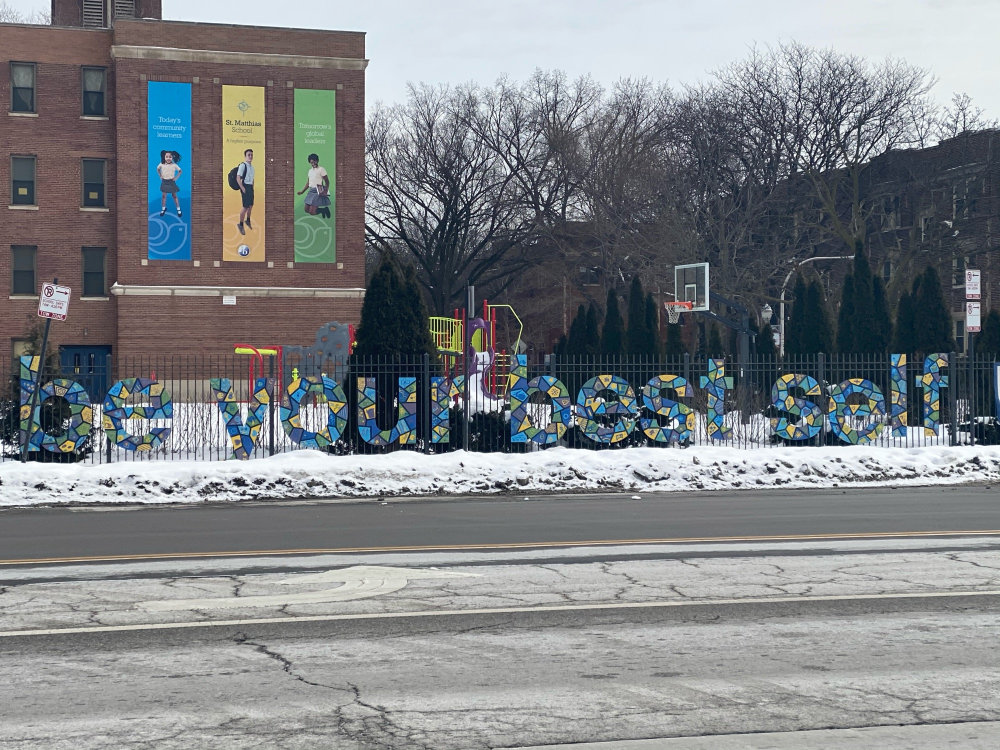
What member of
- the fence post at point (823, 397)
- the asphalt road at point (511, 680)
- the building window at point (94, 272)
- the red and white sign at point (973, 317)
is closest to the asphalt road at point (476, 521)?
the asphalt road at point (511, 680)

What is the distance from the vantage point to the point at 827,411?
990 inches

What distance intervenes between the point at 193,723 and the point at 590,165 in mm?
51626

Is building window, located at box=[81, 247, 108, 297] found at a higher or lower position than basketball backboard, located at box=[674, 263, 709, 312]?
higher

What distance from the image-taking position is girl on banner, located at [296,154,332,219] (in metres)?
45.9

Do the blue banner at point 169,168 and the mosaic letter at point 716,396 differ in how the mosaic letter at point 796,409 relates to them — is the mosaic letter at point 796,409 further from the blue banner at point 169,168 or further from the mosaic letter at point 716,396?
the blue banner at point 169,168

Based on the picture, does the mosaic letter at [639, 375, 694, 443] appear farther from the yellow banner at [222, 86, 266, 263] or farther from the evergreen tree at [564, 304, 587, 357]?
the yellow banner at [222, 86, 266, 263]

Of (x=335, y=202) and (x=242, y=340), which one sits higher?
(x=335, y=202)

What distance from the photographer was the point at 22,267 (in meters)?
45.5

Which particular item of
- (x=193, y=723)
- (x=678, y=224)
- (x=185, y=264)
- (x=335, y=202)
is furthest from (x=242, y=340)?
Answer: (x=193, y=723)

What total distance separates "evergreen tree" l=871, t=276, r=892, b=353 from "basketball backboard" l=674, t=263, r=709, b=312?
482 cm

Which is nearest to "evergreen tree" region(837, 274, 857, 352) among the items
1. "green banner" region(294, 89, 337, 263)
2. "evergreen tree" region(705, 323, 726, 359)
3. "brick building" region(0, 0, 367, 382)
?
"evergreen tree" region(705, 323, 726, 359)

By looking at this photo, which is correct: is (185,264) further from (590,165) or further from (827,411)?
(827,411)

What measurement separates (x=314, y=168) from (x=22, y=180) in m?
10.7

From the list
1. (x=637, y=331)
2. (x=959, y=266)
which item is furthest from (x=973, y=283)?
(x=959, y=266)
